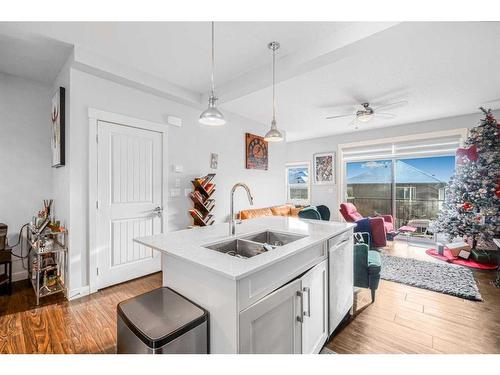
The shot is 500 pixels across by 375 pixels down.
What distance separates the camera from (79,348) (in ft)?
5.72

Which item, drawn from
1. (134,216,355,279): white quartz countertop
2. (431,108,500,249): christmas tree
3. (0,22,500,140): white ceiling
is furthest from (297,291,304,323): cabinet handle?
(431,108,500,249): christmas tree

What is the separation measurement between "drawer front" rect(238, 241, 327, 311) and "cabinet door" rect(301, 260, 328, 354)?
7cm

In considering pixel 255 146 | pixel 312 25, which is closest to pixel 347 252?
pixel 312 25

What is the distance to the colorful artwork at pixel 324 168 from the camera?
20.6ft

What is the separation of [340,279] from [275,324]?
36.0 inches

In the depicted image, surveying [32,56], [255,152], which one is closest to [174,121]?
[32,56]

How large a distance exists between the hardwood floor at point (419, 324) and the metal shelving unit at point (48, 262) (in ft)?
9.34

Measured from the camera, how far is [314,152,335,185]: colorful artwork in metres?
6.29

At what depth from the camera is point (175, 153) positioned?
3408mm

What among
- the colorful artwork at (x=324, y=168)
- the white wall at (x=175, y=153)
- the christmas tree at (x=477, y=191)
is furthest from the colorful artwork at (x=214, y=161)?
the christmas tree at (x=477, y=191)

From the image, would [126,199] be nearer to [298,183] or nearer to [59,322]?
[59,322]

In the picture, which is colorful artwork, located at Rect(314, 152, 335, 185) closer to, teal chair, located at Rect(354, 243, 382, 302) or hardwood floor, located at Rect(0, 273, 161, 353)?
teal chair, located at Rect(354, 243, 382, 302)
